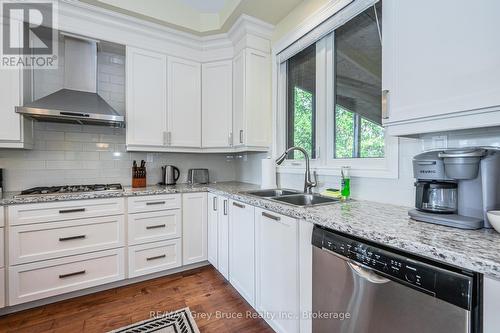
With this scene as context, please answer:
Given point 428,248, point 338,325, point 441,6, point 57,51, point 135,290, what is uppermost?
point 57,51

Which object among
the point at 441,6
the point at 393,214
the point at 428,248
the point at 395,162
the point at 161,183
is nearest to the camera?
the point at 428,248

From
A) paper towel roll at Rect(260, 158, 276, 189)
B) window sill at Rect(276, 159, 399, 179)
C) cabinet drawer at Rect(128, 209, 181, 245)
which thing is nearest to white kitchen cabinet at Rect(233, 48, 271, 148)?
paper towel roll at Rect(260, 158, 276, 189)

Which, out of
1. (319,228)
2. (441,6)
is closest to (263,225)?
(319,228)

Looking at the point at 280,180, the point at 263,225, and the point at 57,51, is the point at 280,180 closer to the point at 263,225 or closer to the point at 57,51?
the point at 263,225

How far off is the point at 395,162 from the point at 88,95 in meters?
2.69

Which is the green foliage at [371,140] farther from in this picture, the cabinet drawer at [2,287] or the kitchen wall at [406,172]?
the cabinet drawer at [2,287]

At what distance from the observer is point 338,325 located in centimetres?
103

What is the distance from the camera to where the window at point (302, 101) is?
2.12 meters

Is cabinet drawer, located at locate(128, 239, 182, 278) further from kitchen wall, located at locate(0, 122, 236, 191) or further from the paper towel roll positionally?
the paper towel roll

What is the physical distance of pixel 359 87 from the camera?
66.4 inches

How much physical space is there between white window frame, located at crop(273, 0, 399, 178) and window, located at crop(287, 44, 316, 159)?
62 millimetres

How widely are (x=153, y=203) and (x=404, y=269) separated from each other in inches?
81.5

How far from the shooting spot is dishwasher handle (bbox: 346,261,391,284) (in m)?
0.86

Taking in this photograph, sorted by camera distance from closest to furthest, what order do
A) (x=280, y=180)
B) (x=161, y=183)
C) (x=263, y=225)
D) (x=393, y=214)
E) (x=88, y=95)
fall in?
(x=393, y=214)
(x=263, y=225)
(x=88, y=95)
(x=280, y=180)
(x=161, y=183)
